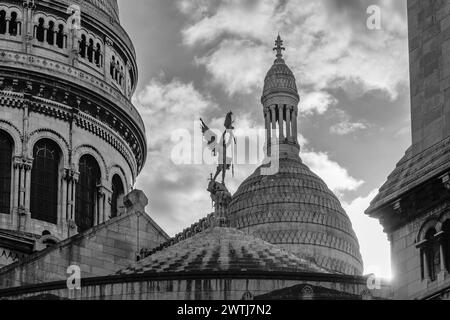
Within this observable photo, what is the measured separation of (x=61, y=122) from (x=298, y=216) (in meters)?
15.1

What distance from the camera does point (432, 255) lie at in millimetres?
36281

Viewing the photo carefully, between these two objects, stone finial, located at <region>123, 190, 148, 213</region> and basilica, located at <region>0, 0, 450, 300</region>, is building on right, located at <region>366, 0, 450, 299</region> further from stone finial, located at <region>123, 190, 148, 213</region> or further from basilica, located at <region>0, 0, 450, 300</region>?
stone finial, located at <region>123, 190, 148, 213</region>

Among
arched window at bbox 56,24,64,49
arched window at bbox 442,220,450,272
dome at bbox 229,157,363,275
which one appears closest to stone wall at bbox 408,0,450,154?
arched window at bbox 442,220,450,272

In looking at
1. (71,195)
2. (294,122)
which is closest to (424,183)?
(71,195)

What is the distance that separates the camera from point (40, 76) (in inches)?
2990

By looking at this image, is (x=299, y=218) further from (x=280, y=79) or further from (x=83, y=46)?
(x=83, y=46)

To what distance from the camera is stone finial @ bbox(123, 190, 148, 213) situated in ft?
204

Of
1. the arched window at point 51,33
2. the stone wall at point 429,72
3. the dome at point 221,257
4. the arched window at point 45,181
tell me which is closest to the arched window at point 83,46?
the arched window at point 51,33

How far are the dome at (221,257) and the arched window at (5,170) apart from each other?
19089 mm

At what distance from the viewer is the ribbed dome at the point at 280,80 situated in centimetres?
9469

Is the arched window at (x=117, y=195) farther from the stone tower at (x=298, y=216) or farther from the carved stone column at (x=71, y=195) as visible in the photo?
the stone tower at (x=298, y=216)

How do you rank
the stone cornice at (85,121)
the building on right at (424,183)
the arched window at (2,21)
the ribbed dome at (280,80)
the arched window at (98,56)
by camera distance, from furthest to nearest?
the ribbed dome at (280,80)
the arched window at (98,56)
the arched window at (2,21)
the stone cornice at (85,121)
the building on right at (424,183)

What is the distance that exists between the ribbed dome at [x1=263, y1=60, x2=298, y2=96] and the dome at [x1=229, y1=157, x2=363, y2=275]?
7702 mm
